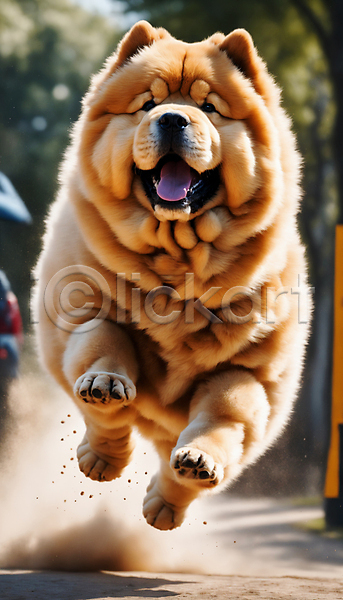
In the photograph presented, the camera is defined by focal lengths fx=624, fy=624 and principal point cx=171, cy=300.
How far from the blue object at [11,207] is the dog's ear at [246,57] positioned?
335cm

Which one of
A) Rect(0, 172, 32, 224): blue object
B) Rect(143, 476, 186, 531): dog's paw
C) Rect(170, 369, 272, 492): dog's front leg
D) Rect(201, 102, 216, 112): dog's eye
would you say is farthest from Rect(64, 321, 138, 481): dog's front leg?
Rect(0, 172, 32, 224): blue object

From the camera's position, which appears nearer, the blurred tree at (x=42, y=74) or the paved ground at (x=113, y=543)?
the paved ground at (x=113, y=543)

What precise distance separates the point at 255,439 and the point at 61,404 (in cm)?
274

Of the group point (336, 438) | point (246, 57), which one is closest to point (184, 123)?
point (246, 57)

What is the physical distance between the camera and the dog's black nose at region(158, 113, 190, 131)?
2.39 meters

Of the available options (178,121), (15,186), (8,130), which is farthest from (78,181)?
(8,130)

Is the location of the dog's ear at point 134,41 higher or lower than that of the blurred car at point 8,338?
higher

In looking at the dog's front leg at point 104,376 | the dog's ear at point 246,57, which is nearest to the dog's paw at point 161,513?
the dog's front leg at point 104,376

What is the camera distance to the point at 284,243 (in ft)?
8.93

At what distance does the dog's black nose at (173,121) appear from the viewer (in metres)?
2.39

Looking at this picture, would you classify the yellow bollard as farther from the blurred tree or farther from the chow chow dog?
the blurred tree

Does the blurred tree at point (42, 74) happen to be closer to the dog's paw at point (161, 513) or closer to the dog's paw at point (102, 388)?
the dog's paw at point (161, 513)

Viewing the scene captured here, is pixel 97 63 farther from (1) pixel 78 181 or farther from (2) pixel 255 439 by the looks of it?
(2) pixel 255 439

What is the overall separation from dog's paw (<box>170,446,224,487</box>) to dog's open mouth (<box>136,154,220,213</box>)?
3.07 ft
